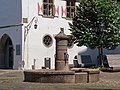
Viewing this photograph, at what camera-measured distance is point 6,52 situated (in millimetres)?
38875

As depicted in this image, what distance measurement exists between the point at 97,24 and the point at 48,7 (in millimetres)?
6361

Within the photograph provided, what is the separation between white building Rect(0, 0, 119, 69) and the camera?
34875 millimetres

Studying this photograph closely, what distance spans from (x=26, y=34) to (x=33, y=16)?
1.82 metres

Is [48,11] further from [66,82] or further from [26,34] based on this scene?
[66,82]

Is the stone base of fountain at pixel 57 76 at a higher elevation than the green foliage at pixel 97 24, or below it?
below

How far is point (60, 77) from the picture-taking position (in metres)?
18.3

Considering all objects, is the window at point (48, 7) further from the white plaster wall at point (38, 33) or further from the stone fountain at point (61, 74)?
the stone fountain at point (61, 74)

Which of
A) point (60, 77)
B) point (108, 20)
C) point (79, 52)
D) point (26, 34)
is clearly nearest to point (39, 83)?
point (60, 77)

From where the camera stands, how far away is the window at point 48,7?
1431 inches

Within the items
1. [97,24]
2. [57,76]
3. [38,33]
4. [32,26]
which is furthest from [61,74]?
[38,33]

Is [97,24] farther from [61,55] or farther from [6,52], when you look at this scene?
[61,55]

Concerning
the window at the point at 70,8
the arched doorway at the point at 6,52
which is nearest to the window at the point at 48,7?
the window at the point at 70,8

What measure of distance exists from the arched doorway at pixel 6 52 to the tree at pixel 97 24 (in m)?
8.61

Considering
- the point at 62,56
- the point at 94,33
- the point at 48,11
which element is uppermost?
the point at 48,11
